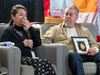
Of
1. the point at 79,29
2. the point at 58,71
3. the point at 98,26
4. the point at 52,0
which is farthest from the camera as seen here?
the point at 52,0

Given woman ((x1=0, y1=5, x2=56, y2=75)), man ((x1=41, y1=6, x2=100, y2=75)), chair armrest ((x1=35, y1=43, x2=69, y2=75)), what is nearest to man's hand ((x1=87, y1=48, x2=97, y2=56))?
man ((x1=41, y1=6, x2=100, y2=75))

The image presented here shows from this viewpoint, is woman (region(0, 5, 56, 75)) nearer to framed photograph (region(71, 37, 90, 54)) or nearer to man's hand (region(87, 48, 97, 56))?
framed photograph (region(71, 37, 90, 54))

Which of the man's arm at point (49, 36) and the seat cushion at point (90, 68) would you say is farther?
the man's arm at point (49, 36)

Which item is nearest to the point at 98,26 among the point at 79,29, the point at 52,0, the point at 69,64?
the point at 79,29

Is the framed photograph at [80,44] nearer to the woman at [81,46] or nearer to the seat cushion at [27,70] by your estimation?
the woman at [81,46]

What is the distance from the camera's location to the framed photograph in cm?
243

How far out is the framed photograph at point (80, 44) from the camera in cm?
243

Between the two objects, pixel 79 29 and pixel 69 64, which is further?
pixel 79 29

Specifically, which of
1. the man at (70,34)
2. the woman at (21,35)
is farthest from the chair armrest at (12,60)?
the man at (70,34)

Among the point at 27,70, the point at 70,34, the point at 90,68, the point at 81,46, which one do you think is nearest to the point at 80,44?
the point at 81,46

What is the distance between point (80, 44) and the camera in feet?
8.12

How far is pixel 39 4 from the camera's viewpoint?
12.4 ft

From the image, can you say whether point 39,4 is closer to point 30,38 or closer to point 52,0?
point 52,0

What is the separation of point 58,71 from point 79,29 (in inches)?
35.1
